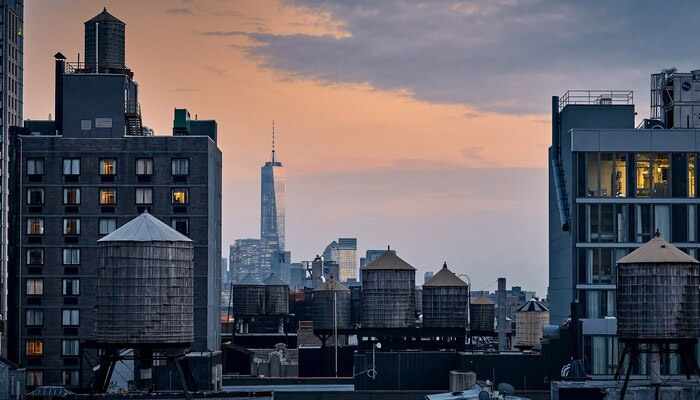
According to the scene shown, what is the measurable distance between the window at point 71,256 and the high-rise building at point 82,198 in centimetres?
8

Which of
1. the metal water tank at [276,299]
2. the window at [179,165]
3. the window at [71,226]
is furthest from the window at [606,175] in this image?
the metal water tank at [276,299]

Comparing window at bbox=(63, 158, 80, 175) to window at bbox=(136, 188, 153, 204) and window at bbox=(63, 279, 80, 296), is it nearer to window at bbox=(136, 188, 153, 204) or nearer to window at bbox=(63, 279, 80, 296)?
window at bbox=(136, 188, 153, 204)

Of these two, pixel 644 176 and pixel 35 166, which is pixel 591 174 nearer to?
pixel 644 176

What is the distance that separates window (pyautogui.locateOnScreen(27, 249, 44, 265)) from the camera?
106 metres

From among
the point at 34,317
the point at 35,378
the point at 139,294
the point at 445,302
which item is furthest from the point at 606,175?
the point at 35,378

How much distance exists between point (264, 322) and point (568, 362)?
69525mm

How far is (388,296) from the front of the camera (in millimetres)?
97125

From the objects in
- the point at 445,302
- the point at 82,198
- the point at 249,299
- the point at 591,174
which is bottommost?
the point at 249,299

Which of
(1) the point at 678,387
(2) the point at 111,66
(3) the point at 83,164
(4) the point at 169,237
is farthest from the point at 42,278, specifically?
(1) the point at 678,387

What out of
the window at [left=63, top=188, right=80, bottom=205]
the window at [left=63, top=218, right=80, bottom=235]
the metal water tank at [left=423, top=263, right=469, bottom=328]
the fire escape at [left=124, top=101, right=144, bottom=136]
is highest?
the fire escape at [left=124, top=101, right=144, bottom=136]

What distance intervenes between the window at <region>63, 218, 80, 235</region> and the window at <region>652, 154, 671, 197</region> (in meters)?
46.8

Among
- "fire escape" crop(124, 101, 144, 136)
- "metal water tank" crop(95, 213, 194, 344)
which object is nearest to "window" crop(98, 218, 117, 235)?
"fire escape" crop(124, 101, 144, 136)

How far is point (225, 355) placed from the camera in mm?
129375

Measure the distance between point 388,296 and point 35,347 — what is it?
30.3m
